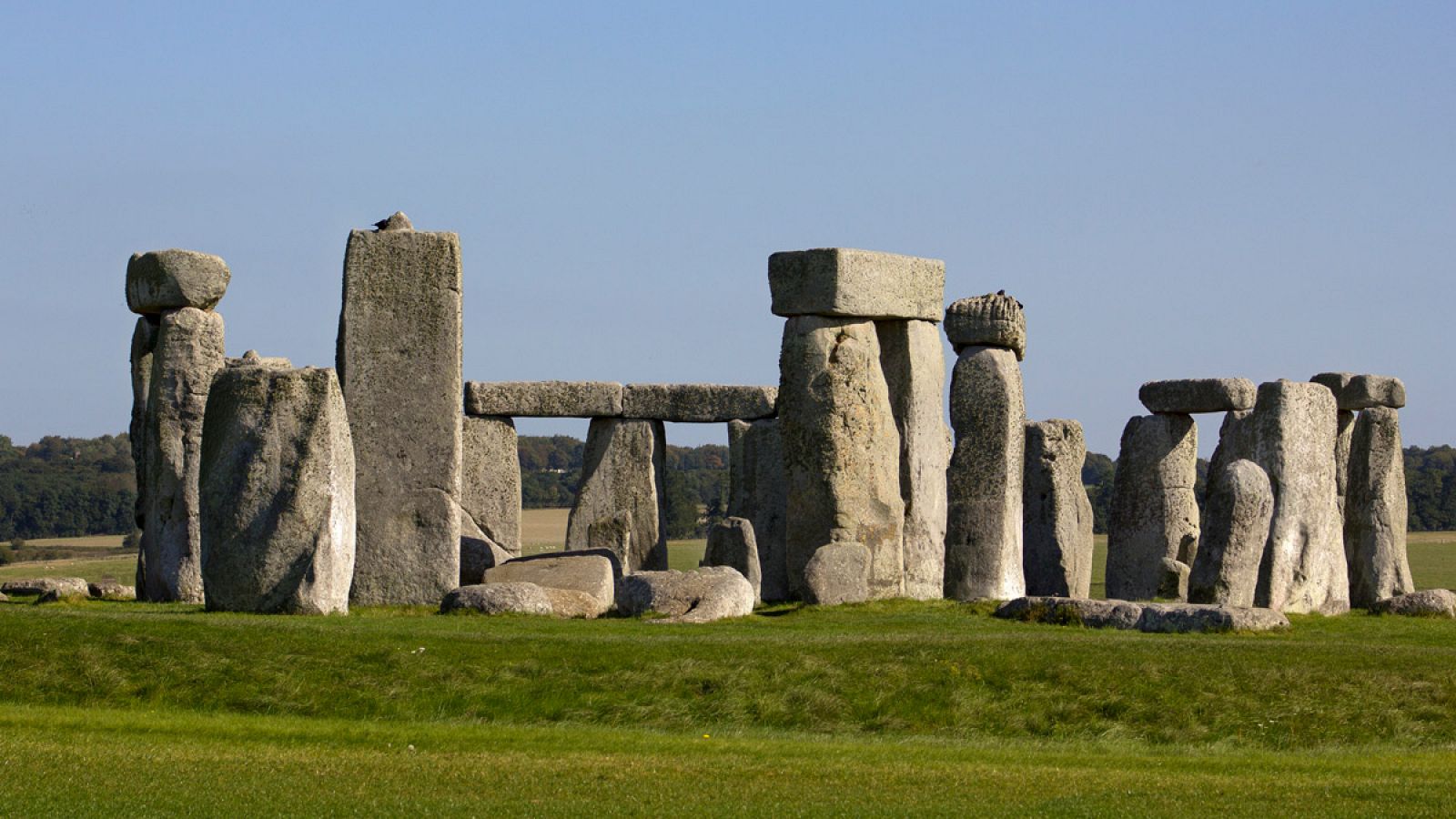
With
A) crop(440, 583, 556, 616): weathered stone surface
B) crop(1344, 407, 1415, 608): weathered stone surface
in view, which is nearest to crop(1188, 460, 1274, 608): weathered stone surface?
crop(1344, 407, 1415, 608): weathered stone surface

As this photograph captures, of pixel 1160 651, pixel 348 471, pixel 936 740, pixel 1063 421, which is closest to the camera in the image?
pixel 936 740

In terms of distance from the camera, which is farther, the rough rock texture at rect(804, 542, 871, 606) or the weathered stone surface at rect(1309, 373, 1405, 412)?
the weathered stone surface at rect(1309, 373, 1405, 412)

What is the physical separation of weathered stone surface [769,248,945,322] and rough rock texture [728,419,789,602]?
6.44 ft

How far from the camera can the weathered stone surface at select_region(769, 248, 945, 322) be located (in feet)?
77.2

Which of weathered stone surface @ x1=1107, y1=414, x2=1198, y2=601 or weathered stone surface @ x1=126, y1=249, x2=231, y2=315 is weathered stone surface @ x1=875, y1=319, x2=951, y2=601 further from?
weathered stone surface @ x1=126, y1=249, x2=231, y2=315

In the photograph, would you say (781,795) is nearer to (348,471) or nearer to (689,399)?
(348,471)

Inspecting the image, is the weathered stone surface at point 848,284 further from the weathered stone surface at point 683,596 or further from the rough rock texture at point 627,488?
Result: the rough rock texture at point 627,488

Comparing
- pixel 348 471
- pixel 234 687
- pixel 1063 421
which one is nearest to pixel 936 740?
pixel 234 687

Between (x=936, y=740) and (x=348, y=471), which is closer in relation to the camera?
(x=936, y=740)

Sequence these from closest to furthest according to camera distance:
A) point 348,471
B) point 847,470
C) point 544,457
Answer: point 348,471, point 847,470, point 544,457

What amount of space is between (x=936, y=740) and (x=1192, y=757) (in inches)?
66.8

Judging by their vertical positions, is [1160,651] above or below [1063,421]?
below

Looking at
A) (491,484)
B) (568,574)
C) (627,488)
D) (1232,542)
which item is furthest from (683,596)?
(627,488)

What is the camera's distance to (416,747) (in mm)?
13961
